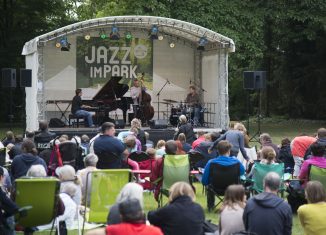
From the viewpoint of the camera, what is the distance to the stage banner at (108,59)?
2166 cm

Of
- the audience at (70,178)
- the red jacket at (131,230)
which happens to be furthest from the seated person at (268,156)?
the red jacket at (131,230)

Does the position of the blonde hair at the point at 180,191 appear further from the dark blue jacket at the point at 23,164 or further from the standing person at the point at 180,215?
the dark blue jacket at the point at 23,164

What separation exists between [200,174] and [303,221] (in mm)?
3971

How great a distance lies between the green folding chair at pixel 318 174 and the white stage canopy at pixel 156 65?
425 inches

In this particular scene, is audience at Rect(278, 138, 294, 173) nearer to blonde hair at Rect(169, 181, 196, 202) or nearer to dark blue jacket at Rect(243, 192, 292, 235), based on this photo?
dark blue jacket at Rect(243, 192, 292, 235)

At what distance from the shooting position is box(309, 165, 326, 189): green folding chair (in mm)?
8289

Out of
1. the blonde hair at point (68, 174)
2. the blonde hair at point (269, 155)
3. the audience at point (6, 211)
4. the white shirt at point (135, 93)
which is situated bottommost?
the audience at point (6, 211)

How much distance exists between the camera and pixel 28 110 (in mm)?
19547

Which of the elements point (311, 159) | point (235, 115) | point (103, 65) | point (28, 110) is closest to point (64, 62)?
point (103, 65)

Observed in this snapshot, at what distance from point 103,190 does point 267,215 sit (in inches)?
78.9

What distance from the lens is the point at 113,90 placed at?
742 inches

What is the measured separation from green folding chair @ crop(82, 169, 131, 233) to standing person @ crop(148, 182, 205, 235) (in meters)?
1.40

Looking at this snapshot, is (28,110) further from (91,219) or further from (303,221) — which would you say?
(303,221)

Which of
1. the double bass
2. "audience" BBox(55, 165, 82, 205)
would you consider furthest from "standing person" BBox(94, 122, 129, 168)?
the double bass
